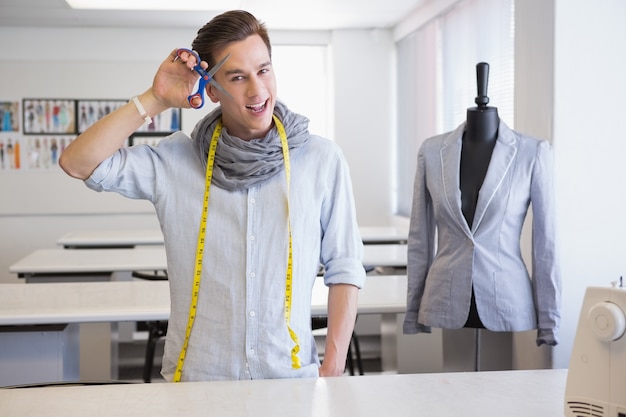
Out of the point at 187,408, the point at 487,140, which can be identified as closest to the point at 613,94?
the point at 487,140

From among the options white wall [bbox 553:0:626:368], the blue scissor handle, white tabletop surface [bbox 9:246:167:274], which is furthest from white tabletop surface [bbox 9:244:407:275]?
the blue scissor handle

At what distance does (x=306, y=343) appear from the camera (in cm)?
187

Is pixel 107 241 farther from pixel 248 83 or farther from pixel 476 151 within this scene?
pixel 248 83

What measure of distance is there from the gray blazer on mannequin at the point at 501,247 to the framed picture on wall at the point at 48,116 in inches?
244

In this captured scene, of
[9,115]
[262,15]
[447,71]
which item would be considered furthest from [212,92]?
[9,115]

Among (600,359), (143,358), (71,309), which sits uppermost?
(600,359)

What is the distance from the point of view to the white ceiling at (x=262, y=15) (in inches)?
278

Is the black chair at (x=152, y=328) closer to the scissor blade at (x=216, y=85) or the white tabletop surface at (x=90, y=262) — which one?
the white tabletop surface at (x=90, y=262)

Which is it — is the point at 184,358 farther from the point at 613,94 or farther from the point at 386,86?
the point at 386,86

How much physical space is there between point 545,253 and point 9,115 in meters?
6.76

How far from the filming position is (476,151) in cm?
297

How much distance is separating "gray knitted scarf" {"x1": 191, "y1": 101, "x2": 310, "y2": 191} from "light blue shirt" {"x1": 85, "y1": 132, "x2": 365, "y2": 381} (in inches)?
1.1

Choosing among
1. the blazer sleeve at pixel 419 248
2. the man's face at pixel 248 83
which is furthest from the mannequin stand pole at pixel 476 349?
the man's face at pixel 248 83

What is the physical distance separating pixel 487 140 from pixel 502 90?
249 cm
